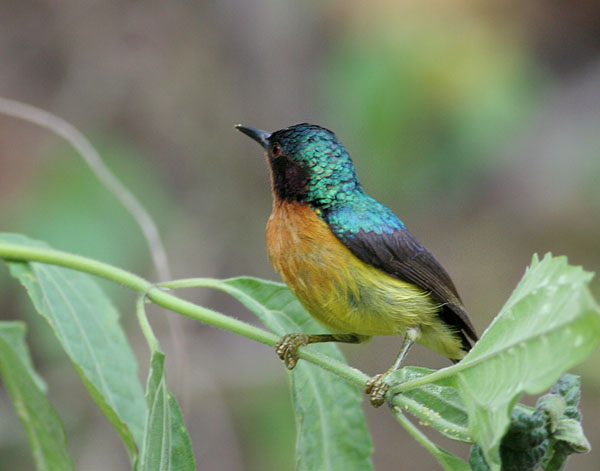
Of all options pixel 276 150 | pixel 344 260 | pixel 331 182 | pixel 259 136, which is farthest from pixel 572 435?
pixel 259 136

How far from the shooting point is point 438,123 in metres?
6.71

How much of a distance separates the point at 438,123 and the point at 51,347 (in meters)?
3.60

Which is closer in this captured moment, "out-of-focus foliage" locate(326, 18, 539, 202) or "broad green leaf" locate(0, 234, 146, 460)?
"broad green leaf" locate(0, 234, 146, 460)

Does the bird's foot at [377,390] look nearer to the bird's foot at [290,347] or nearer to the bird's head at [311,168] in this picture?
the bird's foot at [290,347]

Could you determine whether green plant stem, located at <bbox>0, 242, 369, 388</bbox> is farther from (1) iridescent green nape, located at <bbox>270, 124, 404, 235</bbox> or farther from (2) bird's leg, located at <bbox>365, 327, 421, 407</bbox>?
(1) iridescent green nape, located at <bbox>270, 124, 404, 235</bbox>

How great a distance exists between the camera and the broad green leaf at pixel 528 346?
131 centimetres

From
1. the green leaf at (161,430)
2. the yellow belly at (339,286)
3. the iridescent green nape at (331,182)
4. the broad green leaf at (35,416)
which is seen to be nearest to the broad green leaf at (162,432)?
the green leaf at (161,430)

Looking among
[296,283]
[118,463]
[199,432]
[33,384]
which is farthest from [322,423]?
[199,432]

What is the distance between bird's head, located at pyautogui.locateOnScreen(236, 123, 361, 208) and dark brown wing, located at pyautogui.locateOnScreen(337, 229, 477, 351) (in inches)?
9.6

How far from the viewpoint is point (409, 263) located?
115 inches

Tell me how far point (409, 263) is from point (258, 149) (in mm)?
4856

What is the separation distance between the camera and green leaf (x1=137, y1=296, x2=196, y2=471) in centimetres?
194

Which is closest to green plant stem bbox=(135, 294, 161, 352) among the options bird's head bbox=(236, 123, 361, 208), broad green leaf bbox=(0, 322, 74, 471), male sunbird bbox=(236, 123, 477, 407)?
broad green leaf bbox=(0, 322, 74, 471)

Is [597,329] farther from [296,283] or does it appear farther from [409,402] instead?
[296,283]
